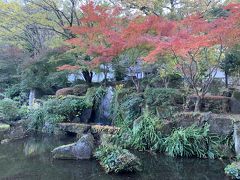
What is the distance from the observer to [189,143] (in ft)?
28.0

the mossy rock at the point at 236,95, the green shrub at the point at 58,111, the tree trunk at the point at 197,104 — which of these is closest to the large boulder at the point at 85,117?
the green shrub at the point at 58,111

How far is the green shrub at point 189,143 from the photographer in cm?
848

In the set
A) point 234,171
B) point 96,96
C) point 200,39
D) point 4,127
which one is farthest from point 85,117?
point 234,171

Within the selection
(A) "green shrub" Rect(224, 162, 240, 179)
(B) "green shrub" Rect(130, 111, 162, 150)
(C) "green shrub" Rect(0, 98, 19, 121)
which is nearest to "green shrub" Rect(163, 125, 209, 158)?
(B) "green shrub" Rect(130, 111, 162, 150)

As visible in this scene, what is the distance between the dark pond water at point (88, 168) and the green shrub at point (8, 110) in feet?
15.8

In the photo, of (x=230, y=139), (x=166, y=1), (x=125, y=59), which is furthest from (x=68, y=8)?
(x=230, y=139)

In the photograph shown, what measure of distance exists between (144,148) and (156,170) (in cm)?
197

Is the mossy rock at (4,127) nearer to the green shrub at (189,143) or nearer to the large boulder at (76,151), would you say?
the large boulder at (76,151)

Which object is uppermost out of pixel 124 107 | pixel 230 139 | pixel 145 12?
pixel 145 12

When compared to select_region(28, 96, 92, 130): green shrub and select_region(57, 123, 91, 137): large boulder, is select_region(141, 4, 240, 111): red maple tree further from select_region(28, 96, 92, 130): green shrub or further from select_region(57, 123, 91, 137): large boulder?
select_region(28, 96, 92, 130): green shrub

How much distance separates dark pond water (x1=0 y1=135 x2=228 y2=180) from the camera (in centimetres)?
688

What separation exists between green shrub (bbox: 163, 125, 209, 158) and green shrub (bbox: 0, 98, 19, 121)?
859 centimetres

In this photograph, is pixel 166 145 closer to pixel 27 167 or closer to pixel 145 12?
pixel 27 167

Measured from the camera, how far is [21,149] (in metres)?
9.85
